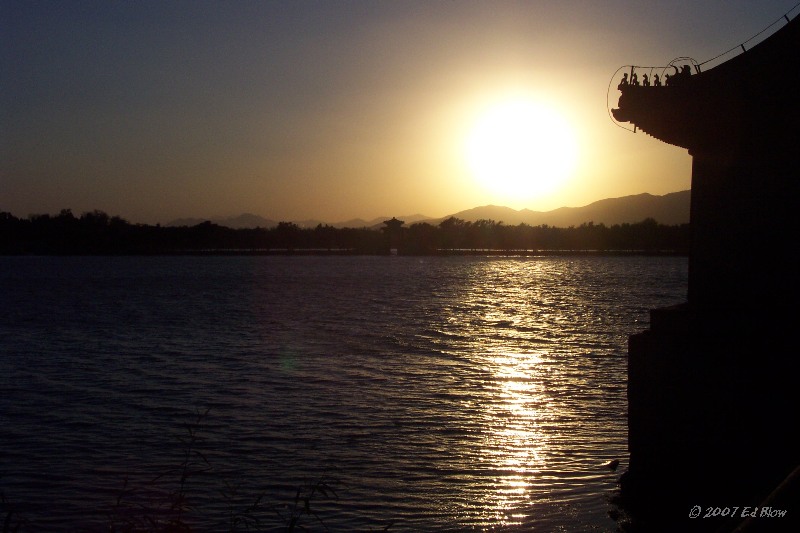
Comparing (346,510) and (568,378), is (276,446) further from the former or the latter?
(568,378)

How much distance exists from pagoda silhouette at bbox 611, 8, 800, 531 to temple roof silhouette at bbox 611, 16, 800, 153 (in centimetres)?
1

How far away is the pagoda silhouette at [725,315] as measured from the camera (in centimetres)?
884

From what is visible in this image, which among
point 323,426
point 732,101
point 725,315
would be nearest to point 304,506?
point 725,315

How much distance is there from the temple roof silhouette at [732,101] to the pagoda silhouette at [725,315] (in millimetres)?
13

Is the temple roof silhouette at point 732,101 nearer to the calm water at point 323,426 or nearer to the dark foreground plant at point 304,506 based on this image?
the calm water at point 323,426

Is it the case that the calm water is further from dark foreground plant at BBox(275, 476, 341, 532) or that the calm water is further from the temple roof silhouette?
the temple roof silhouette

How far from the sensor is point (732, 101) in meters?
10.0

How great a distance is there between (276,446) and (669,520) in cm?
641

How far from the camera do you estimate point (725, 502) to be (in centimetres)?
916

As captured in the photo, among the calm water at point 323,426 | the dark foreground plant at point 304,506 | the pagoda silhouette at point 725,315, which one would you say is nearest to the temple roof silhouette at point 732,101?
the pagoda silhouette at point 725,315

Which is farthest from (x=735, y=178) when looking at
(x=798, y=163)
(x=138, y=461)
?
(x=138, y=461)

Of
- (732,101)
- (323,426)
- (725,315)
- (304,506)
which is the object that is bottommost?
Result: (323,426)

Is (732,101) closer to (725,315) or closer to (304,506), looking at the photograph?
(725,315)

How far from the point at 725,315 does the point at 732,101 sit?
104 inches
